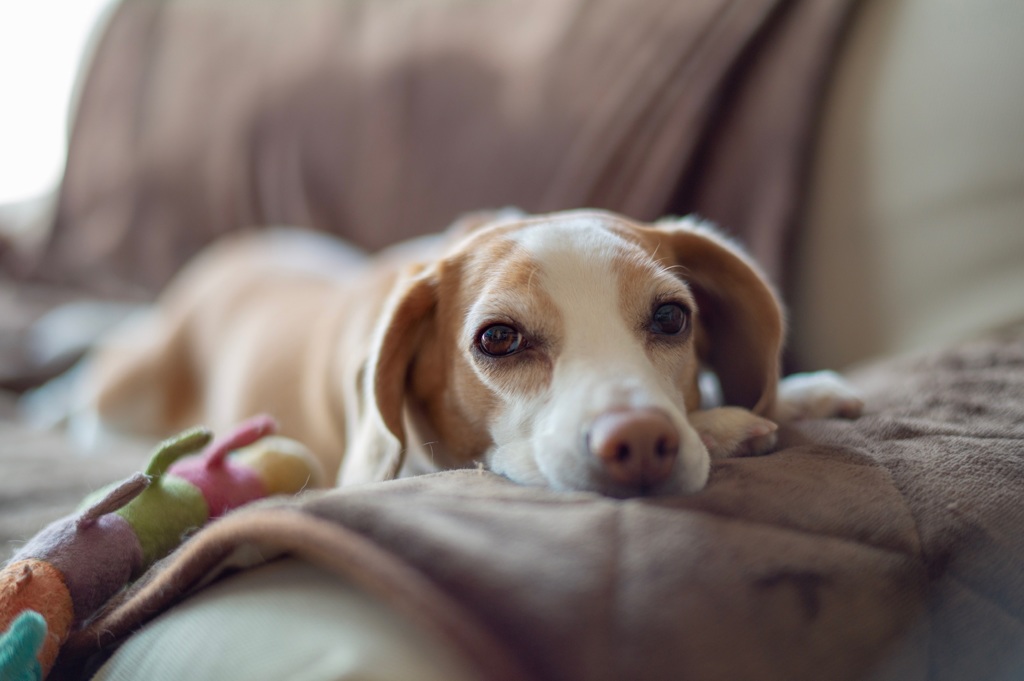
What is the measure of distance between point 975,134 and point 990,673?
1332mm

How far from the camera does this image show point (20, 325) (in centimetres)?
325

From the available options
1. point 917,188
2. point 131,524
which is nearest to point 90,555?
point 131,524

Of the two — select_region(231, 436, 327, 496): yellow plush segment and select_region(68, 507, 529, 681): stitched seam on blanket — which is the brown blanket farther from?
select_region(231, 436, 327, 496): yellow plush segment

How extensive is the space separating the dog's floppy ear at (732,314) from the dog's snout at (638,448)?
1.62 feet

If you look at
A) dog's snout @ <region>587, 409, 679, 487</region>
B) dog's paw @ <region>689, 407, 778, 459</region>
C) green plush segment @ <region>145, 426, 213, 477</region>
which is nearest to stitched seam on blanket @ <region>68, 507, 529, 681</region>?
green plush segment @ <region>145, 426, 213, 477</region>

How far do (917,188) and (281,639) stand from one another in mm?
1805

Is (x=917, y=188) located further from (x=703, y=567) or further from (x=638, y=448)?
(x=703, y=567)

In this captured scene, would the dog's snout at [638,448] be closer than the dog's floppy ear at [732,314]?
Yes

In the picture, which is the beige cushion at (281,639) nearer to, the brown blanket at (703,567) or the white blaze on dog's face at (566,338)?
the brown blanket at (703,567)

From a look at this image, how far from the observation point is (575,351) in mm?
1233

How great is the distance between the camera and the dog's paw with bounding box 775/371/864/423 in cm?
138

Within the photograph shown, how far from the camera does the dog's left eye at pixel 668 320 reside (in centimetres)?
135

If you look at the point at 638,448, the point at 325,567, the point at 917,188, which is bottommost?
the point at 325,567

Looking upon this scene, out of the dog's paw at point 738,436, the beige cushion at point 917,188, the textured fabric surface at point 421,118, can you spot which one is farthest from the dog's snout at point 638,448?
the textured fabric surface at point 421,118
